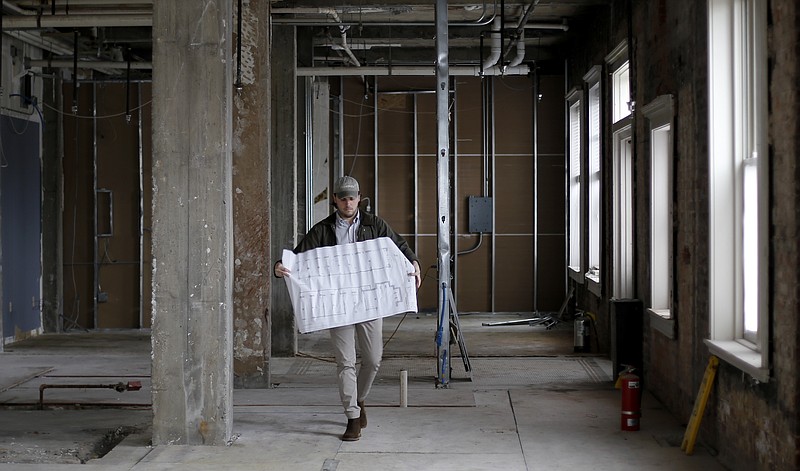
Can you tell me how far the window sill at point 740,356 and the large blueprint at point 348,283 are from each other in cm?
186

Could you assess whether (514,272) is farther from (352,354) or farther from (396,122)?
(352,354)

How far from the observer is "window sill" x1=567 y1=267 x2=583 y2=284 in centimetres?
1198

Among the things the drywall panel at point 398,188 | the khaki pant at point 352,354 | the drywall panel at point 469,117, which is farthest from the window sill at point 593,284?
the khaki pant at point 352,354

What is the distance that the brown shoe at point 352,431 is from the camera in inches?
237

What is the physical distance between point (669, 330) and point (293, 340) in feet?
14.8

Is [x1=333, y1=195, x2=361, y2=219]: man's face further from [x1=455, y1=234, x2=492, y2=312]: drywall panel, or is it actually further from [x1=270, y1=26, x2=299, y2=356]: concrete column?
[x1=455, y1=234, x2=492, y2=312]: drywall panel

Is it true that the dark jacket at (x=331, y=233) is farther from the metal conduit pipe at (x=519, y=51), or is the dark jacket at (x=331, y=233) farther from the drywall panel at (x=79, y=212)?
the drywall panel at (x=79, y=212)

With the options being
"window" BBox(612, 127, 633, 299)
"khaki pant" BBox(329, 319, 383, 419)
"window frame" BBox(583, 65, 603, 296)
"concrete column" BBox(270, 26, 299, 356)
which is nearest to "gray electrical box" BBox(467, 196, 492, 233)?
"window frame" BBox(583, 65, 603, 296)

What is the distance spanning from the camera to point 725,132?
5691 millimetres

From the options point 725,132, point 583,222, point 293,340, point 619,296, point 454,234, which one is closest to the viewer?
point 725,132

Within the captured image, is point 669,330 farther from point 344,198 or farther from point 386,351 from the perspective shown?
point 386,351

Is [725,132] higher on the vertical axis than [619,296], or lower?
higher

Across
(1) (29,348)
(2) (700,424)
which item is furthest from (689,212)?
(1) (29,348)

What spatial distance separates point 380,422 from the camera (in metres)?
6.59
